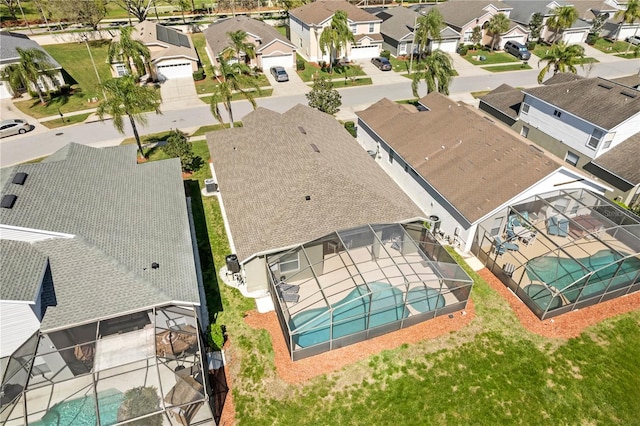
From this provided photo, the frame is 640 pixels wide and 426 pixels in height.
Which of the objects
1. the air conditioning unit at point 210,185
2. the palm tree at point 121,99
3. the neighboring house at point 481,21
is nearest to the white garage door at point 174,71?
the palm tree at point 121,99

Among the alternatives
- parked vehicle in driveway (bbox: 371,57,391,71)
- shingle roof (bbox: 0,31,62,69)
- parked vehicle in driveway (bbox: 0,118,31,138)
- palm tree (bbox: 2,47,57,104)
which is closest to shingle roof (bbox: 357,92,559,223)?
parked vehicle in driveway (bbox: 371,57,391,71)

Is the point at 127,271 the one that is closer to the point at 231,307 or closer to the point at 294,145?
the point at 231,307

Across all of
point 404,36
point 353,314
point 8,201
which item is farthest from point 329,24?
point 353,314

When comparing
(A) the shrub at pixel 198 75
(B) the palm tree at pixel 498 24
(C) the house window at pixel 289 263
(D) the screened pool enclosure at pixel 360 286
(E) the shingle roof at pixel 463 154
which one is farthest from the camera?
(B) the palm tree at pixel 498 24

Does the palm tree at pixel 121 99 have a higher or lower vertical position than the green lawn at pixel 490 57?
higher

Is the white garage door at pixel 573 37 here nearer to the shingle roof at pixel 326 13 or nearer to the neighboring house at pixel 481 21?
the neighboring house at pixel 481 21

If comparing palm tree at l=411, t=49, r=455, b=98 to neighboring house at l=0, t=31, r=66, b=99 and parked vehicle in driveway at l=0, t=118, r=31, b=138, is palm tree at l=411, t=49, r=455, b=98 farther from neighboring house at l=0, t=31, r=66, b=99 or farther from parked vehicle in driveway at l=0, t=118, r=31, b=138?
neighboring house at l=0, t=31, r=66, b=99
